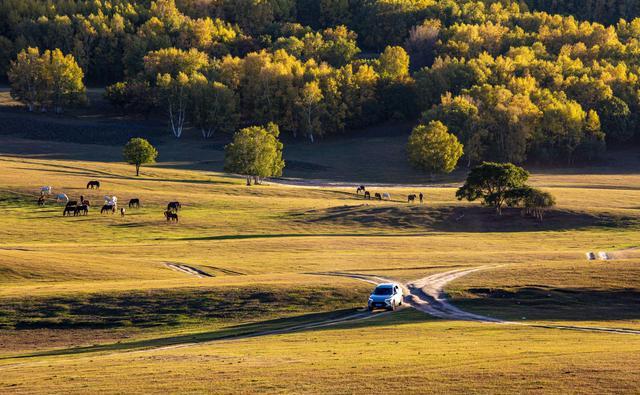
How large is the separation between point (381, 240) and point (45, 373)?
53765mm

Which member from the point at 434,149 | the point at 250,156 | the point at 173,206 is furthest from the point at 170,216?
the point at 434,149

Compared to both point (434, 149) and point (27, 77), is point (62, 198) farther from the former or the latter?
point (27, 77)

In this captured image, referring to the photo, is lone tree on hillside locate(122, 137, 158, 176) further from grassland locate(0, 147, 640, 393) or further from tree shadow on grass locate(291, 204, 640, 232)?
tree shadow on grass locate(291, 204, 640, 232)

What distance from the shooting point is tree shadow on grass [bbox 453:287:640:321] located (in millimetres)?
51438

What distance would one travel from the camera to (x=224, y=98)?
190 meters

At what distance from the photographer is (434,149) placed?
156 meters

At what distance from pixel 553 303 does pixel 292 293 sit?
48.6 feet

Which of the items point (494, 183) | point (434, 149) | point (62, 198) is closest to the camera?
point (62, 198)

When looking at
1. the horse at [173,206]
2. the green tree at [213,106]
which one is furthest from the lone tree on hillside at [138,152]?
the green tree at [213,106]

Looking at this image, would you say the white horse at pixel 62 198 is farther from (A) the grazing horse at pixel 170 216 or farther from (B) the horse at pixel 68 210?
(A) the grazing horse at pixel 170 216

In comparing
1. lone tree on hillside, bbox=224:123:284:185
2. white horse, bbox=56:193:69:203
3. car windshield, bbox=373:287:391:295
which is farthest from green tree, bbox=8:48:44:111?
car windshield, bbox=373:287:391:295

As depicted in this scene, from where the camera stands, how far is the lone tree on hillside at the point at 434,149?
511ft

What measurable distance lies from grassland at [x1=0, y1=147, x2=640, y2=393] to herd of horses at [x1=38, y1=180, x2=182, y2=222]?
109 cm

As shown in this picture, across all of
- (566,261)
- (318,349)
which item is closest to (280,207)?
(566,261)
